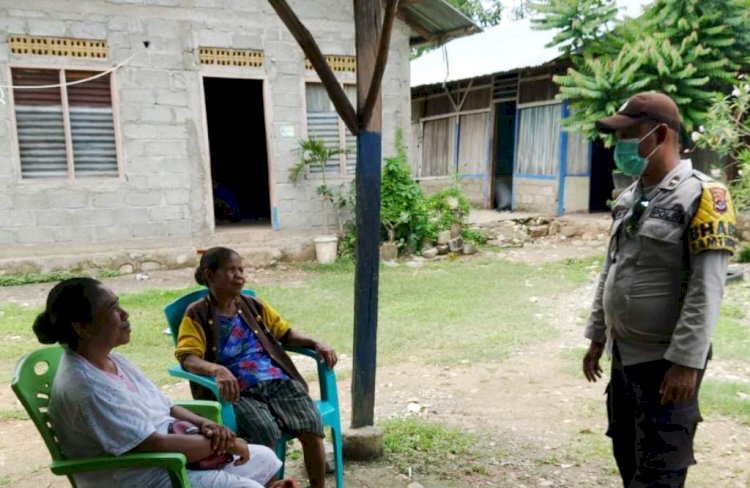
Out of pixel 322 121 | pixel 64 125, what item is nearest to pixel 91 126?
pixel 64 125

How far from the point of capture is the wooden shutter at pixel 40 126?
7.38 metres

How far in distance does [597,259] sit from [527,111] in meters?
4.55

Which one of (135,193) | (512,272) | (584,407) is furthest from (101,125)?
(584,407)

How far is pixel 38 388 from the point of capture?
194cm

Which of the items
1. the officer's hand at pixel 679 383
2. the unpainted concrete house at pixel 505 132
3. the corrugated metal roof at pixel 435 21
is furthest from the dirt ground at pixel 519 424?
the unpainted concrete house at pixel 505 132

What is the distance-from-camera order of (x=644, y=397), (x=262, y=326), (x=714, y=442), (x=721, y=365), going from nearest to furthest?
(x=644, y=397)
(x=262, y=326)
(x=714, y=442)
(x=721, y=365)

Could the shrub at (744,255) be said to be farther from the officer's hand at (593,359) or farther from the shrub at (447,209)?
the officer's hand at (593,359)

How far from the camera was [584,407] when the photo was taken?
3834 mm

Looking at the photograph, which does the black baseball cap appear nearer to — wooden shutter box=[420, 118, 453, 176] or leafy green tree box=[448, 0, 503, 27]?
wooden shutter box=[420, 118, 453, 176]

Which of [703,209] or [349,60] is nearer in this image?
[703,209]

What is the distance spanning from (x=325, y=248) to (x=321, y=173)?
120 centimetres

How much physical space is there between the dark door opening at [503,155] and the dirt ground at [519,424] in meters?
8.19

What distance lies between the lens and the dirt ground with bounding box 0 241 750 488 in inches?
116

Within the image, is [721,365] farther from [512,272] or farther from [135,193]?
[135,193]
